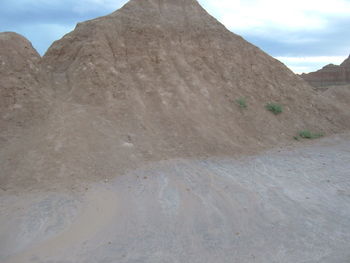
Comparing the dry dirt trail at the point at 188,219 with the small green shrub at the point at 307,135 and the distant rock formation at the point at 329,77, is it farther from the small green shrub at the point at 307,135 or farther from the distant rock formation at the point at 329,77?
the distant rock formation at the point at 329,77

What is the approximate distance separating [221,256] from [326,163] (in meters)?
6.74

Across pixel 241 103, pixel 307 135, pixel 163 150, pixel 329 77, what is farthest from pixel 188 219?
pixel 329 77

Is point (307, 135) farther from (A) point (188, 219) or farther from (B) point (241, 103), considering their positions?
(A) point (188, 219)

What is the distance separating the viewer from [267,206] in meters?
7.21

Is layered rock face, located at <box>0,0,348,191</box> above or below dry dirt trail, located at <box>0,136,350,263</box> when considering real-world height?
above

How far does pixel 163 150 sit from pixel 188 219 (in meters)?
4.48

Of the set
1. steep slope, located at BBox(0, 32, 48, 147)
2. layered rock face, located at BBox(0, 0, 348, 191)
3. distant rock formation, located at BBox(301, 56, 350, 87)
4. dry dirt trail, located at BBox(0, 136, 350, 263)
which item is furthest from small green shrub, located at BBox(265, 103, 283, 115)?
distant rock formation, located at BBox(301, 56, 350, 87)

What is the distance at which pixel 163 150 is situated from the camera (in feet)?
35.9

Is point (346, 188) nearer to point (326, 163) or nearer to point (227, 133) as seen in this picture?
point (326, 163)

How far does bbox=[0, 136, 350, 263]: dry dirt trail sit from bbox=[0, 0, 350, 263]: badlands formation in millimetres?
30

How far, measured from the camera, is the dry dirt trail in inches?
211

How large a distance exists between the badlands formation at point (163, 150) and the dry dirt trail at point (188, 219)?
0.10ft

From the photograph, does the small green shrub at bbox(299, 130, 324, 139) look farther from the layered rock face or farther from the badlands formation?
the badlands formation

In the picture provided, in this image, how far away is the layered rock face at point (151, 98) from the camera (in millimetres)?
9641
